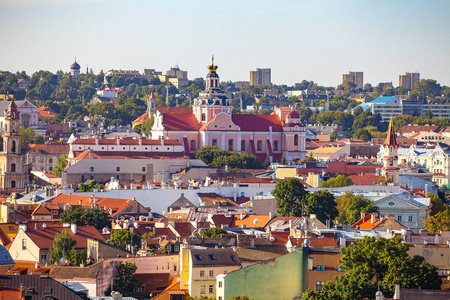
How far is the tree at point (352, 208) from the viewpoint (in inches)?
2296

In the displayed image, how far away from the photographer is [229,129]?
99.5 meters

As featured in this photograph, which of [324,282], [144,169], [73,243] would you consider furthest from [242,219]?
[144,169]

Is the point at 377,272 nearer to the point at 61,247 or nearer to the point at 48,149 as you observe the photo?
the point at 61,247

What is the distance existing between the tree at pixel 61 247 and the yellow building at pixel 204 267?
232 inches

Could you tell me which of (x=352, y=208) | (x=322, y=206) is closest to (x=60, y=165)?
(x=352, y=208)

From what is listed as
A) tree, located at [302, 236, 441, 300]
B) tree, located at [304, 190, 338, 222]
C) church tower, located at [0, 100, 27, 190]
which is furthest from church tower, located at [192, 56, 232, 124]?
tree, located at [302, 236, 441, 300]

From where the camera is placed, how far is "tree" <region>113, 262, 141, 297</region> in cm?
3516

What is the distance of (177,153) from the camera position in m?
89.4

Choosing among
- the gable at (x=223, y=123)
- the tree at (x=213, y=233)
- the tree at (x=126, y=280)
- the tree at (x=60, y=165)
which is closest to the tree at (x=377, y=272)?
the tree at (x=126, y=280)

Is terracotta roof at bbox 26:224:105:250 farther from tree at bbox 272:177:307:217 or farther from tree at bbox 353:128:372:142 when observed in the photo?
tree at bbox 353:128:372:142

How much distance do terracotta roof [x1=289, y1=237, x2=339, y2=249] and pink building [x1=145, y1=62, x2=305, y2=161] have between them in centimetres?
5570

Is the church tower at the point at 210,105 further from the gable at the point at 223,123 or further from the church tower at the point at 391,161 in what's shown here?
the church tower at the point at 391,161

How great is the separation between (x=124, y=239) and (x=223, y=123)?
184ft

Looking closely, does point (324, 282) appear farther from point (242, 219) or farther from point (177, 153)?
point (177, 153)
